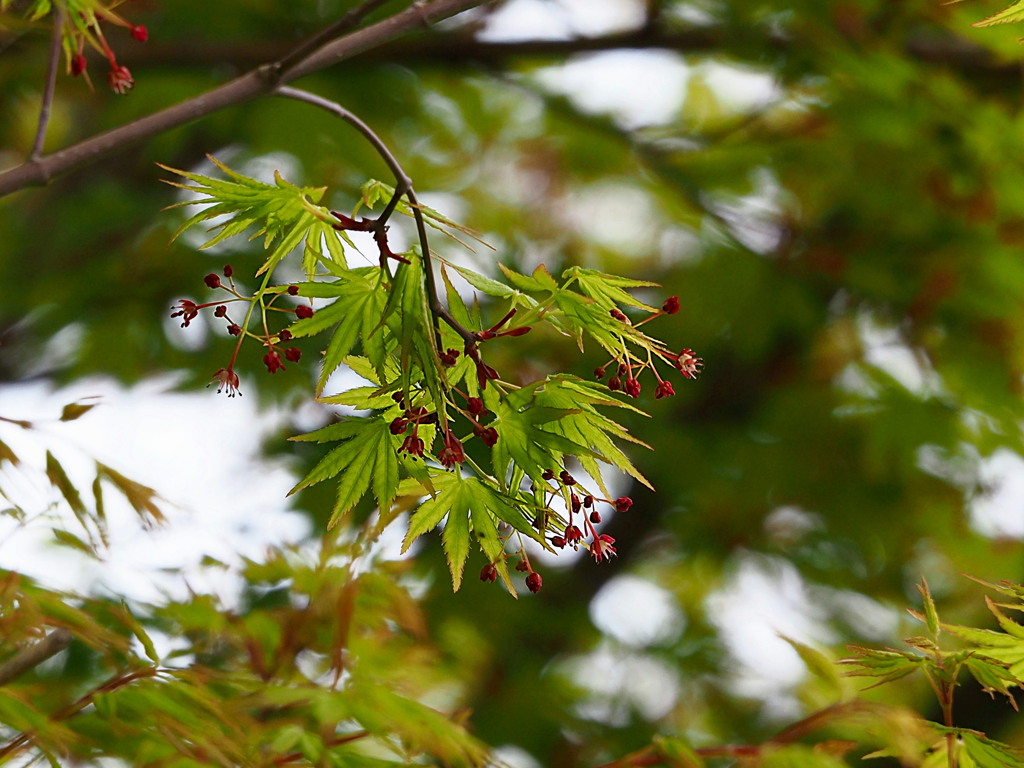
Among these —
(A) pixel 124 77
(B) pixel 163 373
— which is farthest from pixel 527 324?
(B) pixel 163 373

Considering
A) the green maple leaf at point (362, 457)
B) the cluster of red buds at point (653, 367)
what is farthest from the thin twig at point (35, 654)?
the cluster of red buds at point (653, 367)

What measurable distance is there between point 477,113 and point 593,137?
16.8 inches

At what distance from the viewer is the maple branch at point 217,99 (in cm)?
85

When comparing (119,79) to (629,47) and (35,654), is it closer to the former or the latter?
(35,654)

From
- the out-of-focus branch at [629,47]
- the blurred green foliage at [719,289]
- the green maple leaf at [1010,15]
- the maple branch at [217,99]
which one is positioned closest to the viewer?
the green maple leaf at [1010,15]

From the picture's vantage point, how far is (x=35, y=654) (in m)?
0.94

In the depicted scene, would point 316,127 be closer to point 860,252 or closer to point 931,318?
point 860,252

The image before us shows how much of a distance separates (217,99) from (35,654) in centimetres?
58

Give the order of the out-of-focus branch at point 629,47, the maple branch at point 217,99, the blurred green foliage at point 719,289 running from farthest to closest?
1. the out-of-focus branch at point 629,47
2. the blurred green foliage at point 719,289
3. the maple branch at point 217,99

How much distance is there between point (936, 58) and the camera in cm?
250

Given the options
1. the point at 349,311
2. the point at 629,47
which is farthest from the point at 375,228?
the point at 629,47

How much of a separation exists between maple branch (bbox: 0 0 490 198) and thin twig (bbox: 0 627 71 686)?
44cm

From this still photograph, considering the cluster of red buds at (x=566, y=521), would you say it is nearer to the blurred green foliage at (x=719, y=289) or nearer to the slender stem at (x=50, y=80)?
the slender stem at (x=50, y=80)

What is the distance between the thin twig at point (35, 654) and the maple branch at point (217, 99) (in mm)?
444
